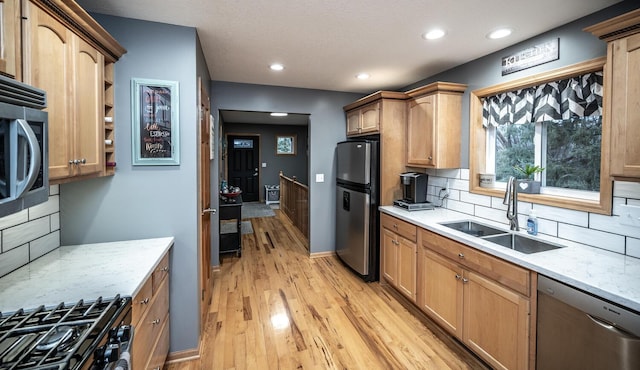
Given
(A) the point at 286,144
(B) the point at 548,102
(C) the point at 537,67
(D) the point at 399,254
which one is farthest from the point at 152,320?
(A) the point at 286,144

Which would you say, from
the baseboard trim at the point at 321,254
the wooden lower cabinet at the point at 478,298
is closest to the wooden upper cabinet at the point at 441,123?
the wooden lower cabinet at the point at 478,298

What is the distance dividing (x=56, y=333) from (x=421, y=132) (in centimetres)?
316

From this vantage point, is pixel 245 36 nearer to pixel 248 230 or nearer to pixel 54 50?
pixel 54 50

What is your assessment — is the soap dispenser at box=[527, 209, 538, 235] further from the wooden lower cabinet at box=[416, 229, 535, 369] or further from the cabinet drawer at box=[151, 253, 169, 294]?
the cabinet drawer at box=[151, 253, 169, 294]

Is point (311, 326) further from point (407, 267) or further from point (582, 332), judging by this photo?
point (582, 332)

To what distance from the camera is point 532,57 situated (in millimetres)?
2326

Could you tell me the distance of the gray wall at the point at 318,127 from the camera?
392cm

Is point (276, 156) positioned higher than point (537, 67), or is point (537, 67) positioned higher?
point (537, 67)

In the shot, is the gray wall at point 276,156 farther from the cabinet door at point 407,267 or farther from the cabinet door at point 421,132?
the cabinet door at point 407,267

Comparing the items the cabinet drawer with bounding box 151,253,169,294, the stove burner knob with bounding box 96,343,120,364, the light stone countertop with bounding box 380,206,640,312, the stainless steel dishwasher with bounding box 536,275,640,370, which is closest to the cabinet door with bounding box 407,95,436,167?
the light stone countertop with bounding box 380,206,640,312

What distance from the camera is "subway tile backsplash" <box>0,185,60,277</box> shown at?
1.45m

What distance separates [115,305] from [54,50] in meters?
1.16

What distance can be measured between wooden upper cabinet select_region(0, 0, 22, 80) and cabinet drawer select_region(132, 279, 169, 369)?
1.15m

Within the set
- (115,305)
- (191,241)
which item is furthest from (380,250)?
(115,305)
